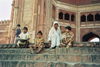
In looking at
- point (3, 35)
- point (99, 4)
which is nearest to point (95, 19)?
point (99, 4)

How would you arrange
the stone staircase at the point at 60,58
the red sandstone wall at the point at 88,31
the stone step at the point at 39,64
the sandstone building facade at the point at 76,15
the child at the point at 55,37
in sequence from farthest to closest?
the red sandstone wall at the point at 88,31
the sandstone building facade at the point at 76,15
the child at the point at 55,37
the stone staircase at the point at 60,58
the stone step at the point at 39,64

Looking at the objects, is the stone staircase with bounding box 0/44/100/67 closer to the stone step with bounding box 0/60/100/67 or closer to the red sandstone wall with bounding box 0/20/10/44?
the stone step with bounding box 0/60/100/67

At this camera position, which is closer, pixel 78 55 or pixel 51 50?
pixel 78 55

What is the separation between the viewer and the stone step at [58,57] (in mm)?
3459

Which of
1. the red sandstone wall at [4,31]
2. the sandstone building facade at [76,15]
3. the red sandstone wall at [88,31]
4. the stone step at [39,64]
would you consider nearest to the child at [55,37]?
the stone step at [39,64]

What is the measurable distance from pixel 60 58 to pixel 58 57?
7 centimetres

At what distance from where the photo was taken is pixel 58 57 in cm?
374

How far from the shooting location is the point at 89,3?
17547mm

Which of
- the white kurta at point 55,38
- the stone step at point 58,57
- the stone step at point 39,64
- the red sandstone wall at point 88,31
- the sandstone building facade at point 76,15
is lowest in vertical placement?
the stone step at point 39,64

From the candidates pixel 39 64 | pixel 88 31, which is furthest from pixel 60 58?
pixel 88 31

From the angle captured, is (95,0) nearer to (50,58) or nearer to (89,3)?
(89,3)

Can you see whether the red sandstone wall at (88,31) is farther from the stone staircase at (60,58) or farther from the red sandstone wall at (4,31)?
the stone staircase at (60,58)

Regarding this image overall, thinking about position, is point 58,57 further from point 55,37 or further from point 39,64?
point 55,37

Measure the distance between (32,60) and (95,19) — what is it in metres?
16.0
